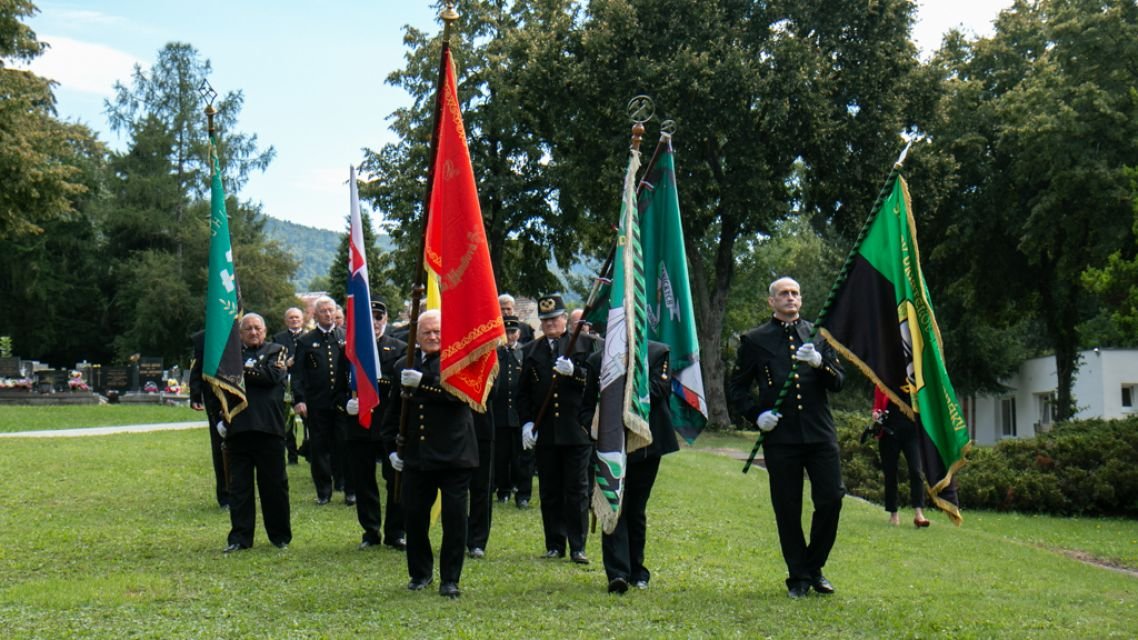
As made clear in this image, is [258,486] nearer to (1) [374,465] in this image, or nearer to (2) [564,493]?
(1) [374,465]

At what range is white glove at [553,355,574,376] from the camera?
33.7 feet

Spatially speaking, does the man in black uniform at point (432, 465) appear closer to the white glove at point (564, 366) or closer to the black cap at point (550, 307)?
the white glove at point (564, 366)

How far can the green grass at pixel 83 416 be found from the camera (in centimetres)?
2984

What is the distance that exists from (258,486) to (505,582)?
118 inches

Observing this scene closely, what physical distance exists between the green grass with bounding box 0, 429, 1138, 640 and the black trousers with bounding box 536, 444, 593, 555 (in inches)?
14.3

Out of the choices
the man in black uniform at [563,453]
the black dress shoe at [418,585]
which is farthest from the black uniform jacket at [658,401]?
the black dress shoe at [418,585]

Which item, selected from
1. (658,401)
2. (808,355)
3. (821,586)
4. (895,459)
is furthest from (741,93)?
(821,586)

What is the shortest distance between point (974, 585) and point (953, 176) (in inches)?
1159

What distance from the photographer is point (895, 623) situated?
27.2 feet

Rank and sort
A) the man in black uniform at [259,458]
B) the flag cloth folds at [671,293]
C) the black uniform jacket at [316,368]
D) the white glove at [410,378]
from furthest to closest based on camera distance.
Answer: the black uniform jacket at [316,368]
the man in black uniform at [259,458]
the flag cloth folds at [671,293]
the white glove at [410,378]

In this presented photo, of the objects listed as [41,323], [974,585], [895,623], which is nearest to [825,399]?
[895,623]

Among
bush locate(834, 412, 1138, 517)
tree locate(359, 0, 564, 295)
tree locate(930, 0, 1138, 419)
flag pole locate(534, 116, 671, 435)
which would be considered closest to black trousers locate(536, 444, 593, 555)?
flag pole locate(534, 116, 671, 435)

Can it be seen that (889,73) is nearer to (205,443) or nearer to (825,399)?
(205,443)

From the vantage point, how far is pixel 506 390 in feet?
45.9
